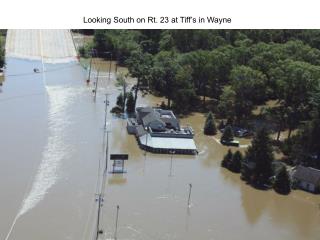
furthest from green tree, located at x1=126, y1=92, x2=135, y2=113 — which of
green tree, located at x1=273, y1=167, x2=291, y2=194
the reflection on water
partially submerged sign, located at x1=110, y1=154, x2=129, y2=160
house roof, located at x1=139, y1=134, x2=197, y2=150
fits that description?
green tree, located at x1=273, y1=167, x2=291, y2=194

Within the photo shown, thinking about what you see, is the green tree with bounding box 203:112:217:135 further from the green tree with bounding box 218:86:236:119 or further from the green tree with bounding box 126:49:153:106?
the green tree with bounding box 126:49:153:106

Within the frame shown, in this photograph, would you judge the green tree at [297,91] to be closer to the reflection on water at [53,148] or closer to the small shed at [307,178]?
the small shed at [307,178]

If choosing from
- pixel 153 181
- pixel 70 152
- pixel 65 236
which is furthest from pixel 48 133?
pixel 65 236

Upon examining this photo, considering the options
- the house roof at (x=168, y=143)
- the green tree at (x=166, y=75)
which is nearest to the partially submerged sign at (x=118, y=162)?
the house roof at (x=168, y=143)

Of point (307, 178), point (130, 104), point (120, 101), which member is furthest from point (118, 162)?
point (120, 101)
